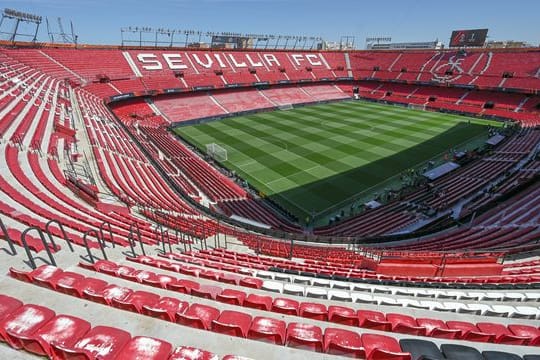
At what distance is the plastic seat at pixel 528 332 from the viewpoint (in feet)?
18.5

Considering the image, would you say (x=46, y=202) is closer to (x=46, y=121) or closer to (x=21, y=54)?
(x=46, y=121)

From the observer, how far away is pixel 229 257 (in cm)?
1226

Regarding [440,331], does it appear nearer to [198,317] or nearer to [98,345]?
[198,317]

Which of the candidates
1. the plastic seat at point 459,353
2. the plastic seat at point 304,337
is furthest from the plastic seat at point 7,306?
the plastic seat at point 459,353

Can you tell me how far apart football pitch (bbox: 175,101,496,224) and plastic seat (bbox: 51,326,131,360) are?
2063 centimetres

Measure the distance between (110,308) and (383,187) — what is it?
27.1 meters

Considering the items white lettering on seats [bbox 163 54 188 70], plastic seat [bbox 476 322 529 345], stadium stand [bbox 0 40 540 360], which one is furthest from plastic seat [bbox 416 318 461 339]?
white lettering on seats [bbox 163 54 188 70]

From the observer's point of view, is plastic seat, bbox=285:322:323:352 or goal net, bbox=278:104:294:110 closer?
plastic seat, bbox=285:322:323:352

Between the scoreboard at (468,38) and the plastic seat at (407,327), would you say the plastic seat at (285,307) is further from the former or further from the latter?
the scoreboard at (468,38)

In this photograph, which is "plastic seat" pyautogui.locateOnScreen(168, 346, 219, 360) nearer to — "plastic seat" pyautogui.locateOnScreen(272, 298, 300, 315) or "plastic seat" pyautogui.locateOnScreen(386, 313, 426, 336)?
"plastic seat" pyautogui.locateOnScreen(272, 298, 300, 315)

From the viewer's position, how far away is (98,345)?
418 centimetres

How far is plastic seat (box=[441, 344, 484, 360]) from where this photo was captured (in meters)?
4.64

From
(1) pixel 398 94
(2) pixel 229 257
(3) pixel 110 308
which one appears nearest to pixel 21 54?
(2) pixel 229 257

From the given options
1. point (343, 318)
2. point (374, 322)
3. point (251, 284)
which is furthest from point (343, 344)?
point (251, 284)
